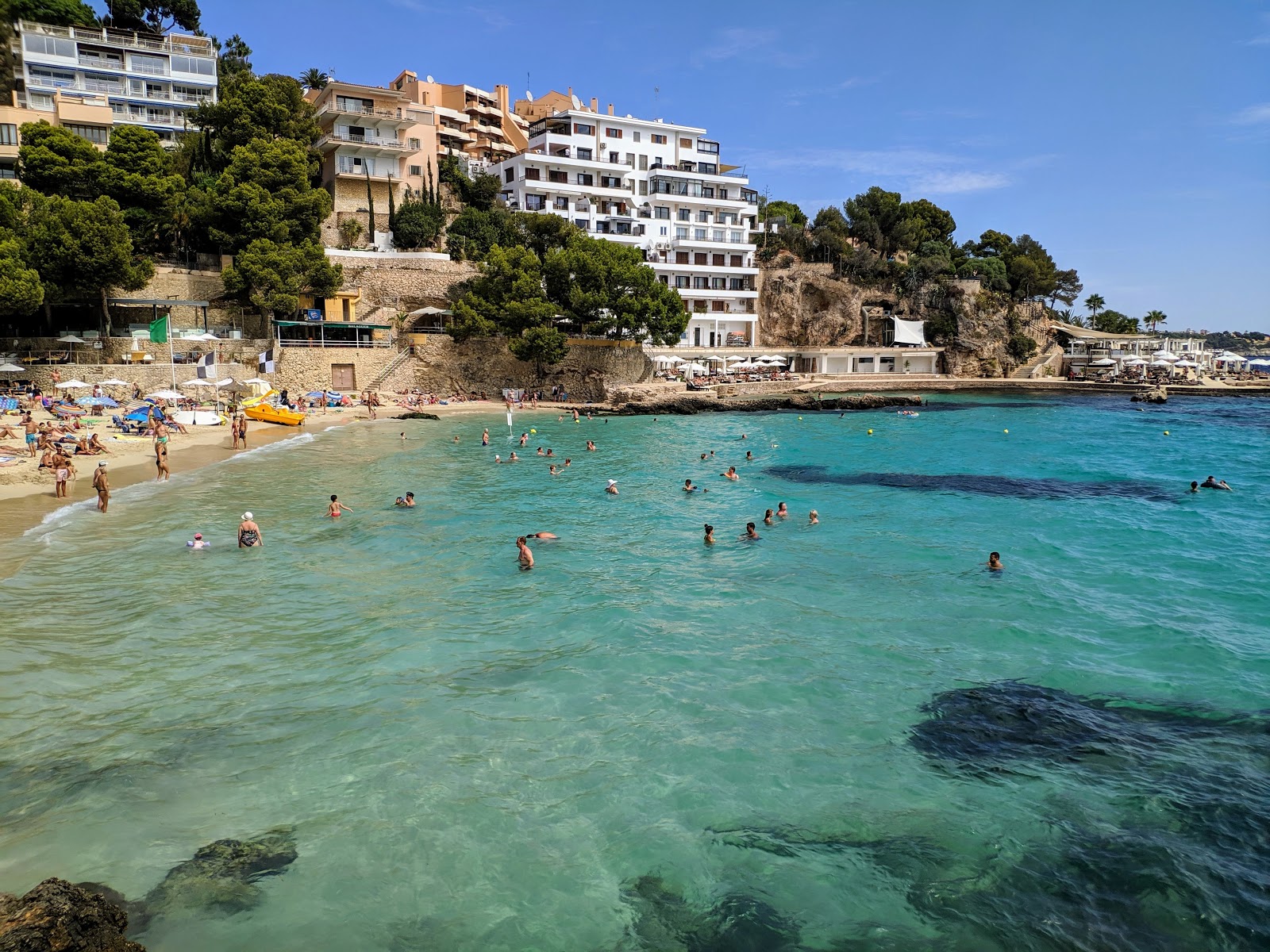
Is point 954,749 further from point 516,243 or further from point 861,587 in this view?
point 516,243

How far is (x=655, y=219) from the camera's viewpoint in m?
75.3

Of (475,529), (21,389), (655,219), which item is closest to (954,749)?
(475,529)

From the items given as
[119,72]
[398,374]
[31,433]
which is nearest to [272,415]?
[31,433]

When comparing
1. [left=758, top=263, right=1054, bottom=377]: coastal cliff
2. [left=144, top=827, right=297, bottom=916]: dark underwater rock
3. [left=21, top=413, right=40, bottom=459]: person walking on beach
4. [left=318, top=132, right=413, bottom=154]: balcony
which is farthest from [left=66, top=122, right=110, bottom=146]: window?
[left=144, top=827, right=297, bottom=916]: dark underwater rock

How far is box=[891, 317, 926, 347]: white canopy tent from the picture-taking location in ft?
264

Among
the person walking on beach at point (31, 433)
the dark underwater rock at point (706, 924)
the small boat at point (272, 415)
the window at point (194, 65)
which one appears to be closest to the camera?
the dark underwater rock at point (706, 924)

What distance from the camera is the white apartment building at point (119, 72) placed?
2266 inches

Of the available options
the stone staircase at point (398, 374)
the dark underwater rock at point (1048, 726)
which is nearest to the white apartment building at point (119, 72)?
the stone staircase at point (398, 374)

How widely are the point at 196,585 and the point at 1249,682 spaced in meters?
19.4

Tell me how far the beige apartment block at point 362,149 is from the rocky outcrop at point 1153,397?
63.6m

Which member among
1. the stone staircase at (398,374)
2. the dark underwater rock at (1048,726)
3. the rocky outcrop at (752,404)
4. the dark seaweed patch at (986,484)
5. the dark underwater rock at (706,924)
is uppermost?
the stone staircase at (398,374)

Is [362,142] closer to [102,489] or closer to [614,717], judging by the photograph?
[102,489]

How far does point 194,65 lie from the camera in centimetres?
6228

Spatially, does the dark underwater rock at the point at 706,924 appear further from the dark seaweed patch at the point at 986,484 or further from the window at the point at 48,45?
the window at the point at 48,45
